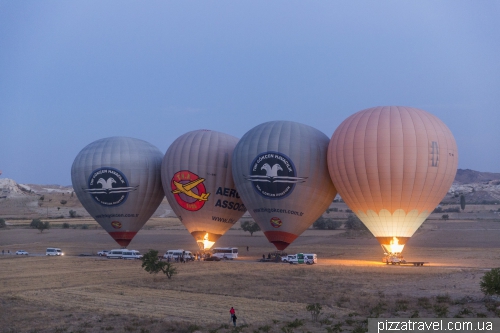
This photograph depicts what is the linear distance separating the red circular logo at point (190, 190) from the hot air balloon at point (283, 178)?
2.64m

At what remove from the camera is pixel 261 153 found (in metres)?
34.2

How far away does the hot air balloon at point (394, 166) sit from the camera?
3147 cm

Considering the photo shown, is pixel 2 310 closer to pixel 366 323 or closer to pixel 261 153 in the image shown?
pixel 366 323

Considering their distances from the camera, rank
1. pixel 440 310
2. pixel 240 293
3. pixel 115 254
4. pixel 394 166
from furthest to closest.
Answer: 1. pixel 115 254
2. pixel 394 166
3. pixel 240 293
4. pixel 440 310

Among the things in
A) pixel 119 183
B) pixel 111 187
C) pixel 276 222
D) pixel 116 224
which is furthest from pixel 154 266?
pixel 116 224

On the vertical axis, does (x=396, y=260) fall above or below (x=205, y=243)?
below

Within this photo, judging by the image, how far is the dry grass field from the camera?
56.9ft

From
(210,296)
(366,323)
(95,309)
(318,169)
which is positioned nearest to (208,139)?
(318,169)

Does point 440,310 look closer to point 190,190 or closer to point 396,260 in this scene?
point 396,260

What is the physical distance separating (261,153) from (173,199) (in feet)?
23.4

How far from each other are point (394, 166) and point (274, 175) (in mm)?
6491

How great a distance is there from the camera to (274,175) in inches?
1330

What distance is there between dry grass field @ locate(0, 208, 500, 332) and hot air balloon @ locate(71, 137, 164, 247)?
11.6 ft

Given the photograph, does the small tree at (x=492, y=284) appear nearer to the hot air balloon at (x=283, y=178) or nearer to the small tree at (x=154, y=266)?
the small tree at (x=154, y=266)
